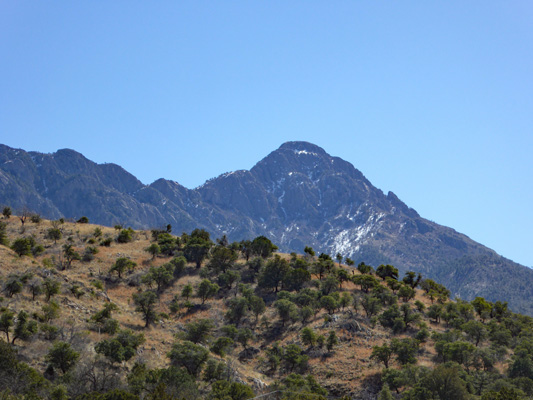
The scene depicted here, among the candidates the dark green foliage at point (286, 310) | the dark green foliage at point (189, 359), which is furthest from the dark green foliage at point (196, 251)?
the dark green foliage at point (189, 359)

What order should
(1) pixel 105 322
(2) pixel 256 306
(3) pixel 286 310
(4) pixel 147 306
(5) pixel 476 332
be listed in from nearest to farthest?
(1) pixel 105 322
(4) pixel 147 306
(5) pixel 476 332
(3) pixel 286 310
(2) pixel 256 306

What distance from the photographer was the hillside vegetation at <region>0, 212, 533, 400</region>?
4631cm

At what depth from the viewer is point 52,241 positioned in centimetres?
8950

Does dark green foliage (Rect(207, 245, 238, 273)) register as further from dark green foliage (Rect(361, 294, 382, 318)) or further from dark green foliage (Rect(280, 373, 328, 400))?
dark green foliage (Rect(280, 373, 328, 400))

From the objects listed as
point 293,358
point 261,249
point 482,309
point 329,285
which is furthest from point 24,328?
point 482,309

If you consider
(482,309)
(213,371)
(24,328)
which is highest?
(482,309)

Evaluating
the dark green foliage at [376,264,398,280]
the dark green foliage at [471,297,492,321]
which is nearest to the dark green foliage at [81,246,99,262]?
the dark green foliage at [376,264,398,280]

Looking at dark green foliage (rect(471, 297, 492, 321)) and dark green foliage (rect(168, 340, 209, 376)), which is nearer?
dark green foliage (rect(168, 340, 209, 376))

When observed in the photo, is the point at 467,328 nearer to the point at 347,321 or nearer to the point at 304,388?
the point at 347,321

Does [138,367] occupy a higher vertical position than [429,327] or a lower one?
lower

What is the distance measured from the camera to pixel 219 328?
243 feet

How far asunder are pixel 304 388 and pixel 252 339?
21866mm

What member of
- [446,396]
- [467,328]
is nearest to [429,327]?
[467,328]

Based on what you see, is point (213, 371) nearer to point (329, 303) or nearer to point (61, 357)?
point (61, 357)
